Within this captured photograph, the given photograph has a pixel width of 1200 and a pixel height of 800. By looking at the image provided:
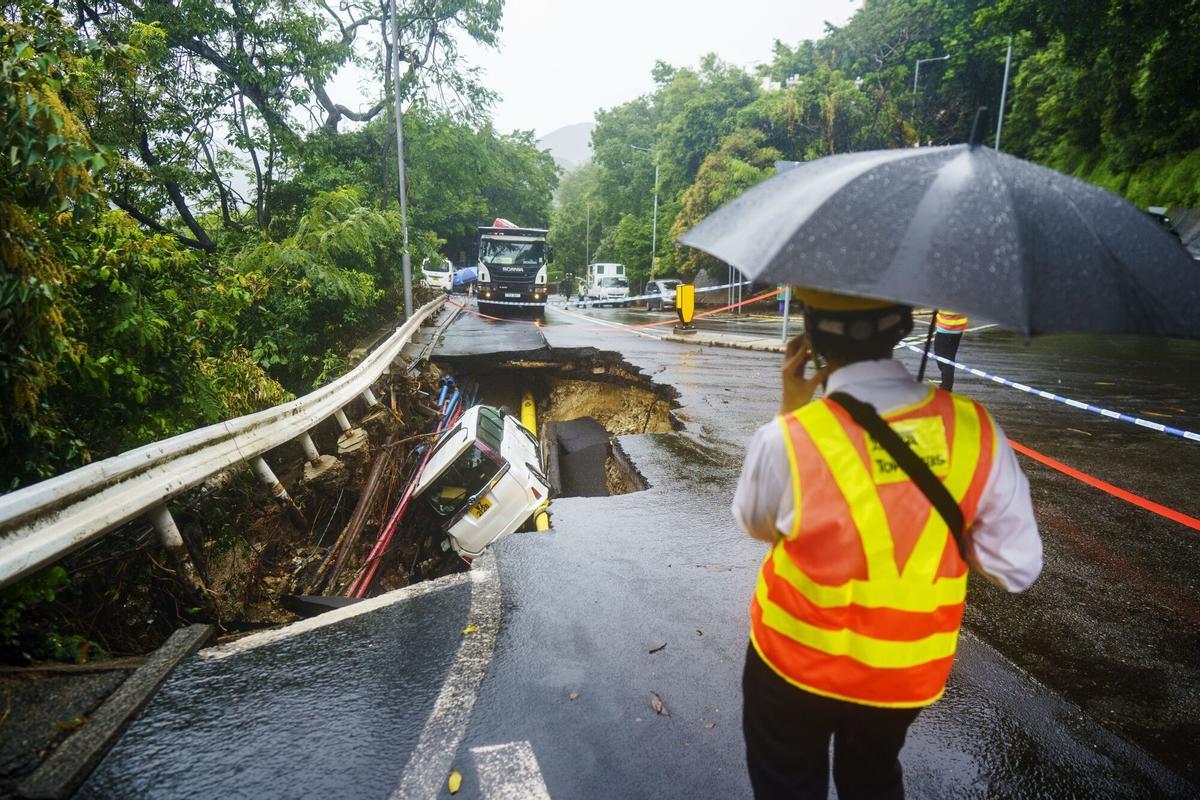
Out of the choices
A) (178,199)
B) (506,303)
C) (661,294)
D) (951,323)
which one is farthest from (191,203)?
(661,294)

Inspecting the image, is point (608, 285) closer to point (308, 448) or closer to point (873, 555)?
point (308, 448)

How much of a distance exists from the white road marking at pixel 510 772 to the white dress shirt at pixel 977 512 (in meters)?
1.42

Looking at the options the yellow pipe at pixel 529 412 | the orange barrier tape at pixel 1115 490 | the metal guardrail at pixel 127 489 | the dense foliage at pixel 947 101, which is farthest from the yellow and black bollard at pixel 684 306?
the metal guardrail at pixel 127 489

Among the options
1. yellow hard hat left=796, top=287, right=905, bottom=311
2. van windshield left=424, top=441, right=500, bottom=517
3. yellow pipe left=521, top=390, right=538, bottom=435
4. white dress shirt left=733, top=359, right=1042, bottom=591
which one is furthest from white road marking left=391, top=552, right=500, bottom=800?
yellow pipe left=521, top=390, right=538, bottom=435

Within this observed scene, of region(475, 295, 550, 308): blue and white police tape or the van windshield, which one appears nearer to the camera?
the van windshield

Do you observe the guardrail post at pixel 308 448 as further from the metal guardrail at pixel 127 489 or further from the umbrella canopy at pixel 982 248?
the umbrella canopy at pixel 982 248

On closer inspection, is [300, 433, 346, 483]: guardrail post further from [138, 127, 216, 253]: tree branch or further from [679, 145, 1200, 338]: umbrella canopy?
[138, 127, 216, 253]: tree branch

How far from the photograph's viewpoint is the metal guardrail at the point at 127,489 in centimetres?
262

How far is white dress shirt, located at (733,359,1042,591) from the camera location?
148 cm

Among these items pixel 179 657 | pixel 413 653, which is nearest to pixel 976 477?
pixel 413 653

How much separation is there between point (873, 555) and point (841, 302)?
608mm

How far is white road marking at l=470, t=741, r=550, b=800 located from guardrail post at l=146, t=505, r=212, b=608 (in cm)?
236

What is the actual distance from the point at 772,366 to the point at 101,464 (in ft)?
33.2

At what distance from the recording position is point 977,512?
151 centimetres
